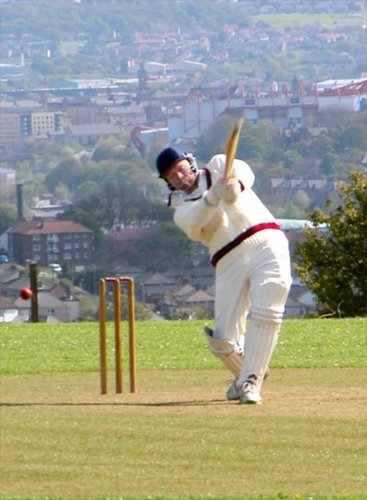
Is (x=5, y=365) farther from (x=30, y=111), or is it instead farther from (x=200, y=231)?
(x=30, y=111)

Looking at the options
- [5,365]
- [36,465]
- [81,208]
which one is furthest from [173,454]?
[81,208]

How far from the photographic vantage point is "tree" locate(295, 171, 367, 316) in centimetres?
2893

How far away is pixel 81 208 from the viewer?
232 ft

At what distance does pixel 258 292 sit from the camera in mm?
11078

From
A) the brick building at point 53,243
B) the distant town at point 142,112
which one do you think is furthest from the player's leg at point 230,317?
the brick building at point 53,243

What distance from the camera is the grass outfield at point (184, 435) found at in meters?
8.84

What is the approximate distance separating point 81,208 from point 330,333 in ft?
174

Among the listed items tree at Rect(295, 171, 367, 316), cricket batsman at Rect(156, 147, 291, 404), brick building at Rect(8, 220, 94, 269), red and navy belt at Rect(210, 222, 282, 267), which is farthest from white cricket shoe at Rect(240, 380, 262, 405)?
brick building at Rect(8, 220, 94, 269)

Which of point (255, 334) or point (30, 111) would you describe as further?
point (30, 111)

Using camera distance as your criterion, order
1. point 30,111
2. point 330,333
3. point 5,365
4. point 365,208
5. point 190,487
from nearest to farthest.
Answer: point 190,487 < point 5,365 < point 330,333 < point 365,208 < point 30,111

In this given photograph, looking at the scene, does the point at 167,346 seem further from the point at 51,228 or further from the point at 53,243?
the point at 51,228

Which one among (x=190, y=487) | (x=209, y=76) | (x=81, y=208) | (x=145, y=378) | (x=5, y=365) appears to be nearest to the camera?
(x=190, y=487)

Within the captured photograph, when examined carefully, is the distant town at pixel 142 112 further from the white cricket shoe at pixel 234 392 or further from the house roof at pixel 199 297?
the white cricket shoe at pixel 234 392

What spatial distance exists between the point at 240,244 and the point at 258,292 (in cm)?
33
